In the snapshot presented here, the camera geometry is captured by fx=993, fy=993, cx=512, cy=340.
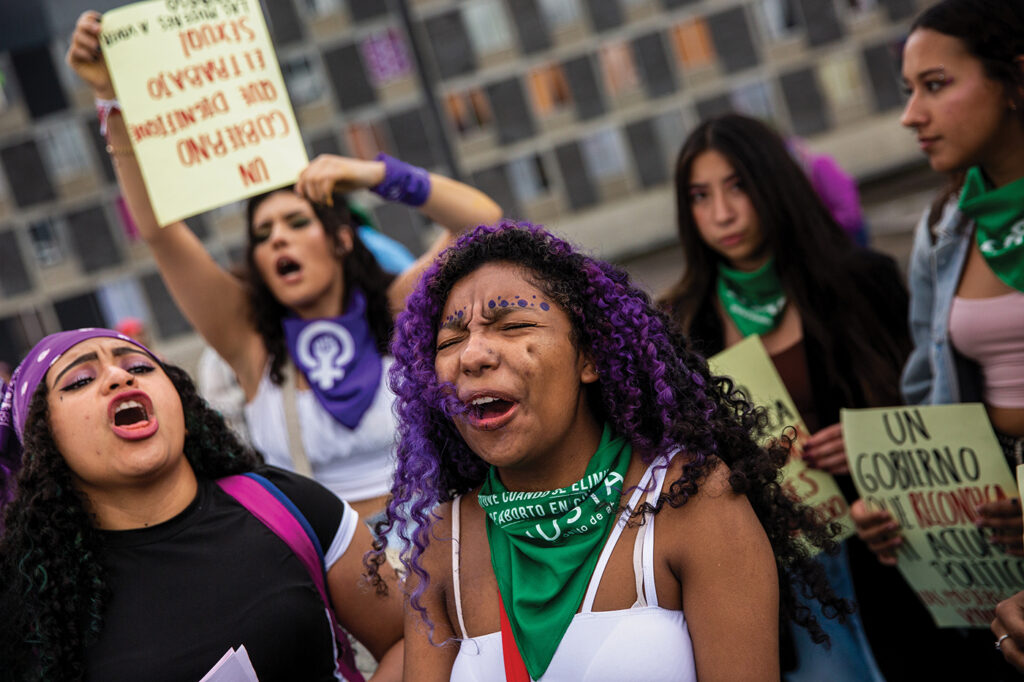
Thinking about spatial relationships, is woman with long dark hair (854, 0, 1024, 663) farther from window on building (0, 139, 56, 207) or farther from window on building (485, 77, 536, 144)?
window on building (0, 139, 56, 207)

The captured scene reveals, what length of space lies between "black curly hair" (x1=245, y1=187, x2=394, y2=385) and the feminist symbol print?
0.10 metres

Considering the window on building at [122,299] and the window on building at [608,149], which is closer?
the window on building at [608,149]

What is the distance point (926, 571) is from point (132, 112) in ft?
9.39

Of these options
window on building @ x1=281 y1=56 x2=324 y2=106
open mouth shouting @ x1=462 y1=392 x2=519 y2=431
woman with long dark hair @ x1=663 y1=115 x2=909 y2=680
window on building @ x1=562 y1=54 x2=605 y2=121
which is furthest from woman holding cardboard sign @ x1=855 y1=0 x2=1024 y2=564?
window on building @ x1=281 y1=56 x2=324 y2=106

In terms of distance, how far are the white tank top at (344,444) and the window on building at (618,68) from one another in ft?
91.9

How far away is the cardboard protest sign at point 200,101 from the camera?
128 inches

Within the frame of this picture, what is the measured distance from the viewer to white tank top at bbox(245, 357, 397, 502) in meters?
3.50

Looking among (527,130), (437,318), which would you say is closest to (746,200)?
(437,318)

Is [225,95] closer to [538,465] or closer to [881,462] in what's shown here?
[538,465]

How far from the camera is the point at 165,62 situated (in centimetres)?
332

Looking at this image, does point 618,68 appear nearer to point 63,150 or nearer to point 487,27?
point 487,27

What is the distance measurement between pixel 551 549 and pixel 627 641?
248mm

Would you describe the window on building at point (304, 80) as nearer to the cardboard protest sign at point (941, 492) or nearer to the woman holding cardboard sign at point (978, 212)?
the woman holding cardboard sign at point (978, 212)

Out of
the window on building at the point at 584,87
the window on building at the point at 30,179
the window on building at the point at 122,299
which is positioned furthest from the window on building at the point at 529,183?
the window on building at the point at 30,179
